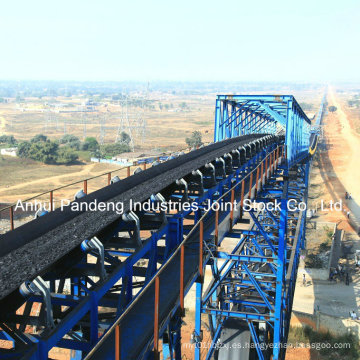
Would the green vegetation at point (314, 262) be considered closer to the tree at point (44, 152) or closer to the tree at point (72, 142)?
the tree at point (44, 152)

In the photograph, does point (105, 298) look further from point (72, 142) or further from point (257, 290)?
point (72, 142)

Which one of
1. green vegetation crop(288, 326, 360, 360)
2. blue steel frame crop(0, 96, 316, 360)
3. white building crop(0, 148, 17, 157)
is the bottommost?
green vegetation crop(288, 326, 360, 360)

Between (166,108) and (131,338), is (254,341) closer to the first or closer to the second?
(131,338)

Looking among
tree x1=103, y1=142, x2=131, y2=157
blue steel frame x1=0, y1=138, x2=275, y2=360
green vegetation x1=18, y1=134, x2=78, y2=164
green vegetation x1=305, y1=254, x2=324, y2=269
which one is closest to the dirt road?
green vegetation x1=305, y1=254, x2=324, y2=269

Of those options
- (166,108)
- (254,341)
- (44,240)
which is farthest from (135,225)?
(166,108)

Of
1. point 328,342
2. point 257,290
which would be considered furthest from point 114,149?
point 257,290

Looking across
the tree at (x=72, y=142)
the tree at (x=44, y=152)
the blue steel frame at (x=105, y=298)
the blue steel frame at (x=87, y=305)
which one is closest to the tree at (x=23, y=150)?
the tree at (x=44, y=152)

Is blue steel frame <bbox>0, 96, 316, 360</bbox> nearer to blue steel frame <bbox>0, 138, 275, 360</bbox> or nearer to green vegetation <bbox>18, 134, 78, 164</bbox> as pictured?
blue steel frame <bbox>0, 138, 275, 360</bbox>
